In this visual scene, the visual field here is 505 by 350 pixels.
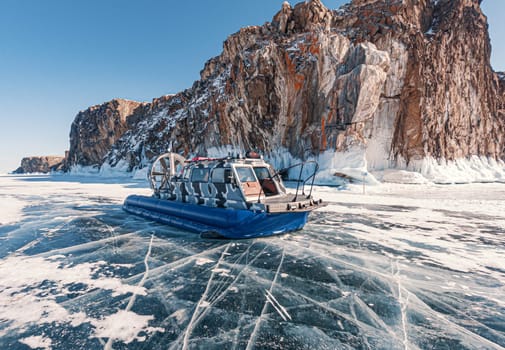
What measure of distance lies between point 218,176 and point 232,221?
1.46m

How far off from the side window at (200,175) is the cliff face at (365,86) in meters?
18.4

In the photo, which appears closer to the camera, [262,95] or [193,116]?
[262,95]

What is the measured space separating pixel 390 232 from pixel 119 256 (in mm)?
6590

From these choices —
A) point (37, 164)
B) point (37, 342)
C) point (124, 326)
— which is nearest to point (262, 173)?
point (124, 326)

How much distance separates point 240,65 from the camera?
29.6m

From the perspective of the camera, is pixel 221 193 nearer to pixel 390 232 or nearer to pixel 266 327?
pixel 266 327

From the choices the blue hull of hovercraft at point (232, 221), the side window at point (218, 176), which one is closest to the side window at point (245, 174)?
the side window at point (218, 176)

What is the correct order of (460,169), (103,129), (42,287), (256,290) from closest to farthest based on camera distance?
(256,290), (42,287), (460,169), (103,129)

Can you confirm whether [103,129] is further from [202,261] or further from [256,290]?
[256,290]

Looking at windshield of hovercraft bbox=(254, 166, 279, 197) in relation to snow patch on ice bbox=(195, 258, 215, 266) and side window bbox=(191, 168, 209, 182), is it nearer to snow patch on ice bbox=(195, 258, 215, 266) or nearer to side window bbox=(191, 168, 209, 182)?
side window bbox=(191, 168, 209, 182)

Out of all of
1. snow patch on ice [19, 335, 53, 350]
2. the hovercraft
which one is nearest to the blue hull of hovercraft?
the hovercraft

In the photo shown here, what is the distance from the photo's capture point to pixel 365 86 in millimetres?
21984

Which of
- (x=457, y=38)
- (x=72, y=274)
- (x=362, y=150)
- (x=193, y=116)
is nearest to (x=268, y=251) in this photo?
(x=72, y=274)

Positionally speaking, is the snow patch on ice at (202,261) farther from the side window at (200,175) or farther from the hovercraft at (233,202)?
the side window at (200,175)
